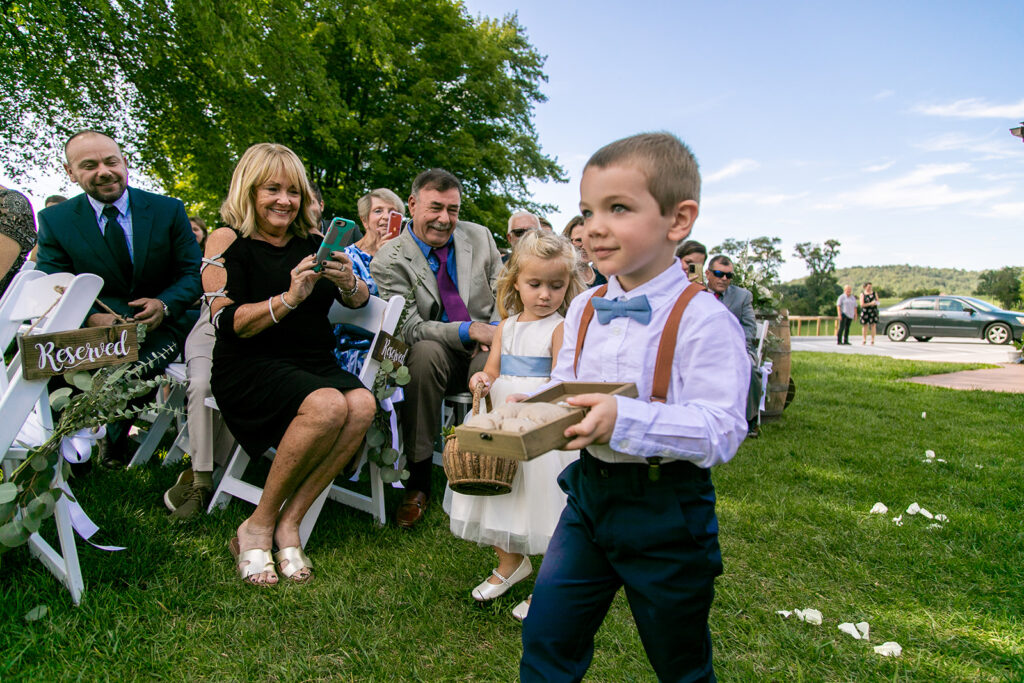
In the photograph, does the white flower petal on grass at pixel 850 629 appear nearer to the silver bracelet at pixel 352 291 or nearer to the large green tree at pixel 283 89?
the silver bracelet at pixel 352 291

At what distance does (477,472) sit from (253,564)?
1.27 m

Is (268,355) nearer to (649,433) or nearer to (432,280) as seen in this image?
(432,280)

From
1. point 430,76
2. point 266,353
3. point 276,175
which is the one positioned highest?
point 430,76

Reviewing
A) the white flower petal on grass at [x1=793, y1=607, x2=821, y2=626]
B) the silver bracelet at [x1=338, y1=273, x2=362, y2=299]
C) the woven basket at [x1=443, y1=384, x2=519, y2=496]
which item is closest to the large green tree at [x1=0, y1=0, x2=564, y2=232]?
the silver bracelet at [x1=338, y1=273, x2=362, y2=299]

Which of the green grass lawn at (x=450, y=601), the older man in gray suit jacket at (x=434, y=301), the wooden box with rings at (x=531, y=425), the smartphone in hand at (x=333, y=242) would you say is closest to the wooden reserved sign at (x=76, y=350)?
the smartphone in hand at (x=333, y=242)

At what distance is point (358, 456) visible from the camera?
367cm

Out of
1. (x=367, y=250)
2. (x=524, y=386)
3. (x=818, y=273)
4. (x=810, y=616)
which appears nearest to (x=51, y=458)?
(x=524, y=386)

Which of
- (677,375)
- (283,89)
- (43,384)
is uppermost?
(283,89)

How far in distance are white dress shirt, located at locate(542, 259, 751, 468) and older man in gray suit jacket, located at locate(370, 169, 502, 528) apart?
2352 millimetres

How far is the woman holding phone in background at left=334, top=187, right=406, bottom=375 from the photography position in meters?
4.04

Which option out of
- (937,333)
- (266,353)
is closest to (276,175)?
(266,353)

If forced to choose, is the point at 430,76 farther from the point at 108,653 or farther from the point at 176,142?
the point at 108,653

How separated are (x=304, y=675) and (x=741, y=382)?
1.88 meters

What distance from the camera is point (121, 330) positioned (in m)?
2.63
